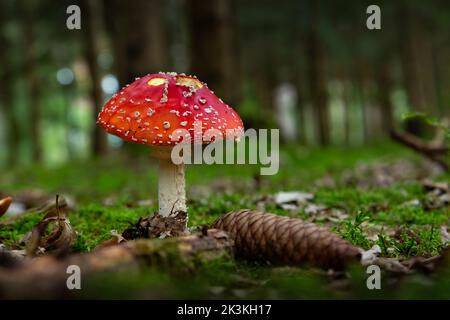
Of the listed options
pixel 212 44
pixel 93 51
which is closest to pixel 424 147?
pixel 212 44

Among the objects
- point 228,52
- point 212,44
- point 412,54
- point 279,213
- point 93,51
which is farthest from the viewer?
point 412,54

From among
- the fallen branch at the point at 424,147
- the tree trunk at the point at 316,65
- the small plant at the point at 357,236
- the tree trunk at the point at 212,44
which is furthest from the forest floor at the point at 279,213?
the tree trunk at the point at 316,65

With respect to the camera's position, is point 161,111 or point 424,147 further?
point 424,147

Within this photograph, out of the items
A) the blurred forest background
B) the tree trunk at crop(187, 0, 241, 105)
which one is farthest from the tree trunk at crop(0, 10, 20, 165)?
the tree trunk at crop(187, 0, 241, 105)

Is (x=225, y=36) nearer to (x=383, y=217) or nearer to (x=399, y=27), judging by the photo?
(x=383, y=217)

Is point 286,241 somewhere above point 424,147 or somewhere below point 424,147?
below

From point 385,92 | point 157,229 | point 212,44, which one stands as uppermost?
point 212,44

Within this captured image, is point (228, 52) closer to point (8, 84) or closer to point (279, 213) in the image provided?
point (279, 213)

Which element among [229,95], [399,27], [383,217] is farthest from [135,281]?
[399,27]

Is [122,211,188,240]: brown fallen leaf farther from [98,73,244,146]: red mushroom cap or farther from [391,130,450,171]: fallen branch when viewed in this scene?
[391,130,450,171]: fallen branch
